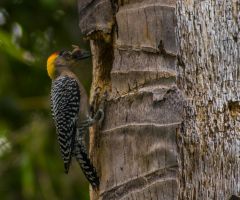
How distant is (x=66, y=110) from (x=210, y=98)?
202 cm

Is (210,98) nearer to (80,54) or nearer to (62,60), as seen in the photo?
(80,54)

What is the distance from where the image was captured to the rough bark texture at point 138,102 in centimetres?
491

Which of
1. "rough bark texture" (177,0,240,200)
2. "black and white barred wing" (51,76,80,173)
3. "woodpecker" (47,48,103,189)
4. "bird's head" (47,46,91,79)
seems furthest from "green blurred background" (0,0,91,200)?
"rough bark texture" (177,0,240,200)

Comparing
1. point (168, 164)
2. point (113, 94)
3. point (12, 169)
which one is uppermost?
point (113, 94)

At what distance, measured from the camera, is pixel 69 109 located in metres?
6.75

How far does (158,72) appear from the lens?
5.11 m

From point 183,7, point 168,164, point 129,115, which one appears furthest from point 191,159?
point 183,7

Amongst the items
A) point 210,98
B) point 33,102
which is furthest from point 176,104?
point 33,102

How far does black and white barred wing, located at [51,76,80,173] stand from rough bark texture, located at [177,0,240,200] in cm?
158

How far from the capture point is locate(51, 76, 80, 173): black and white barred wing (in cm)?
645

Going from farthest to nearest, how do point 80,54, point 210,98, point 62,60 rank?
1. point 62,60
2. point 80,54
3. point 210,98

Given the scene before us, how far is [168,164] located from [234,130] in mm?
414

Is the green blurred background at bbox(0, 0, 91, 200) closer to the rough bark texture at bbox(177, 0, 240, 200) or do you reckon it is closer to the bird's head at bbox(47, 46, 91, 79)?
the bird's head at bbox(47, 46, 91, 79)

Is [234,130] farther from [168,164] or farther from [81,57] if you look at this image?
[81,57]
